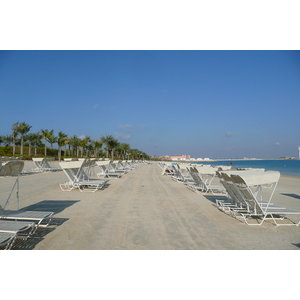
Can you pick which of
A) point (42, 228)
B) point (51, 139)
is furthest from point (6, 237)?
point (51, 139)

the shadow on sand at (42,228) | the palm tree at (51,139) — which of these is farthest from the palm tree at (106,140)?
the shadow on sand at (42,228)

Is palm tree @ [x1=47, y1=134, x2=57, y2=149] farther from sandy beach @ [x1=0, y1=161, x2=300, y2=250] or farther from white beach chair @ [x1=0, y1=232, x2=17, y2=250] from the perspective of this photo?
white beach chair @ [x1=0, y1=232, x2=17, y2=250]

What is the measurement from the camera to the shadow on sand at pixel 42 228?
383cm

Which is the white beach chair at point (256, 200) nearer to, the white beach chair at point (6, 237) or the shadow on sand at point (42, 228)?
the shadow on sand at point (42, 228)

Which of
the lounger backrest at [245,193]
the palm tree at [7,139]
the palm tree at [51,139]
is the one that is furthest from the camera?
the palm tree at [7,139]

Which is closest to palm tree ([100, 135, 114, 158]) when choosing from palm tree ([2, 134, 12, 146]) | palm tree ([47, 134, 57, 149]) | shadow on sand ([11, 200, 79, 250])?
palm tree ([47, 134, 57, 149])

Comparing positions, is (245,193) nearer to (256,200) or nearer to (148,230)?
(256,200)

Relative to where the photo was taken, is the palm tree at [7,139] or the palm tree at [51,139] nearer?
the palm tree at [51,139]

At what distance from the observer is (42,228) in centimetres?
472

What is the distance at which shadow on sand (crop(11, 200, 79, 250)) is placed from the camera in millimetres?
3829
